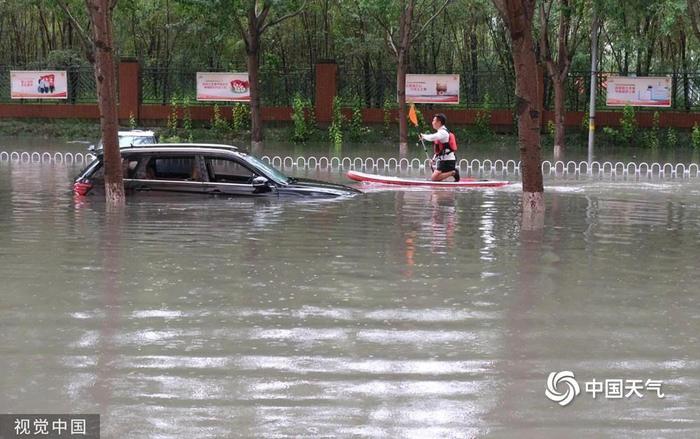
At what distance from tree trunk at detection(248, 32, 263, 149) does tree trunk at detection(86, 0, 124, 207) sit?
1817cm

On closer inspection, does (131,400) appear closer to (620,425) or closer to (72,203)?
(620,425)

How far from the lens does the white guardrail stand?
26.3m

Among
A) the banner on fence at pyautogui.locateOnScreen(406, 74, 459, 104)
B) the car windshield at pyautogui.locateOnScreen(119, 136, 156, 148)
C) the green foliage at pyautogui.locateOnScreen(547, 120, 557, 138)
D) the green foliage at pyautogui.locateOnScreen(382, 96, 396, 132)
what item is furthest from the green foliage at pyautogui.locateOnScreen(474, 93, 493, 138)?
the car windshield at pyautogui.locateOnScreen(119, 136, 156, 148)

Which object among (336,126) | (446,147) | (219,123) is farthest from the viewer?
(219,123)

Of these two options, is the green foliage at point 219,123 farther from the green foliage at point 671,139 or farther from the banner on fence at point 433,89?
the green foliage at point 671,139

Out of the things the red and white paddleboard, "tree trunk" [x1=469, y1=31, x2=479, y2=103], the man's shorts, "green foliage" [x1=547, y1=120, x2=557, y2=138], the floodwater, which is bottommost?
the floodwater

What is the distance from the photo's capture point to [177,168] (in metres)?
16.7

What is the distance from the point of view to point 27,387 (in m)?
6.78

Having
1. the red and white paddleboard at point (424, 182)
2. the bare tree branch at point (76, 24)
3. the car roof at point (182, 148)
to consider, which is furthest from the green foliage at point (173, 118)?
the car roof at point (182, 148)

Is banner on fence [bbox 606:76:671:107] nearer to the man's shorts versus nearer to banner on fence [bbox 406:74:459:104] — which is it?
banner on fence [bbox 406:74:459:104]

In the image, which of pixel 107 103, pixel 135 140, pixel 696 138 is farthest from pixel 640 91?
pixel 107 103

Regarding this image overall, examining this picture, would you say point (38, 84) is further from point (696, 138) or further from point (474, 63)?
point (696, 138)

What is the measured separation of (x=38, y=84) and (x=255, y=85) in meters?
10.4

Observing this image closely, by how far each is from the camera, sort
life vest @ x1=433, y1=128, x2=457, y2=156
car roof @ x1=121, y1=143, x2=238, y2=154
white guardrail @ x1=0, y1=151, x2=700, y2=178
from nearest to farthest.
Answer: car roof @ x1=121, y1=143, x2=238, y2=154 → life vest @ x1=433, y1=128, x2=457, y2=156 → white guardrail @ x1=0, y1=151, x2=700, y2=178
